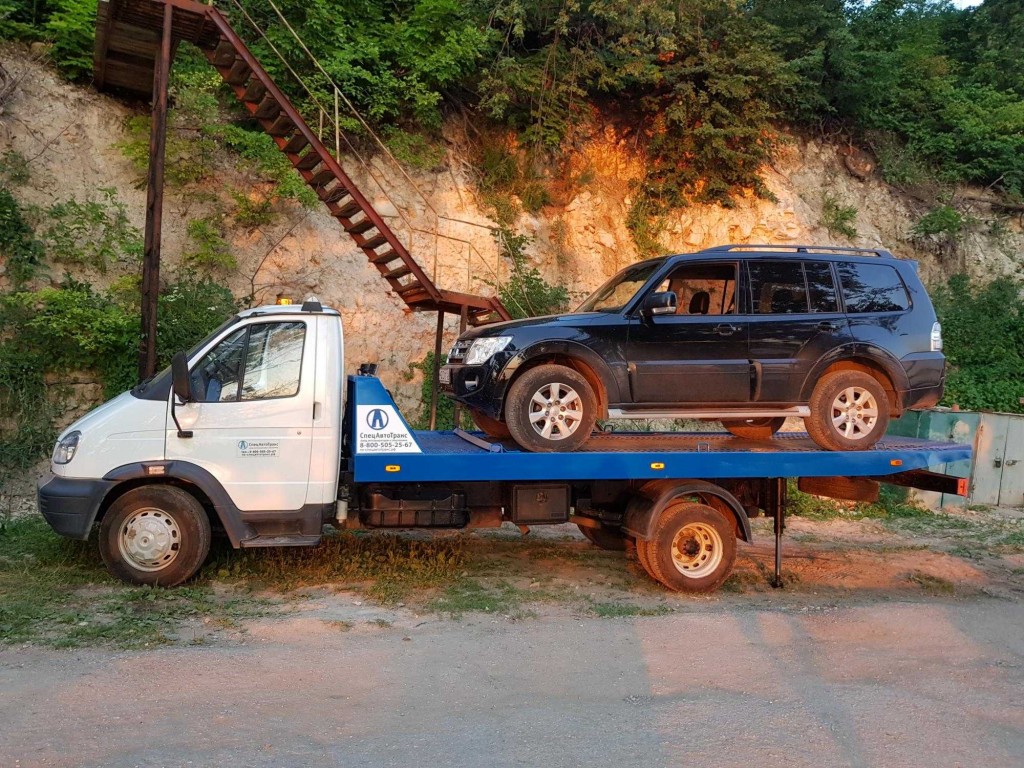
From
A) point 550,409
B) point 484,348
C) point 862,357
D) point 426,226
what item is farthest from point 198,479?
point 426,226

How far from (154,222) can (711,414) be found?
7483 millimetres

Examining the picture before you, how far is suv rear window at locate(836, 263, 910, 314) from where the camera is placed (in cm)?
806

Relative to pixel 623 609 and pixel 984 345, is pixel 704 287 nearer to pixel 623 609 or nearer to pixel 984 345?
pixel 623 609

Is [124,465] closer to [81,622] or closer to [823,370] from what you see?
[81,622]

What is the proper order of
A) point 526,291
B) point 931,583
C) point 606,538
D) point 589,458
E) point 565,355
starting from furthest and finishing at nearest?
point 526,291 < point 606,538 < point 931,583 < point 565,355 < point 589,458

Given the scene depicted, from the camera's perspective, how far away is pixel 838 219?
18.8 meters

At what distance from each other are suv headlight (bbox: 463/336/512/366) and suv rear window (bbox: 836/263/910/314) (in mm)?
3341

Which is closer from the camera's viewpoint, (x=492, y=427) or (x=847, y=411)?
(x=847, y=411)

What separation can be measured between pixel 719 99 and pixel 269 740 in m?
15.7

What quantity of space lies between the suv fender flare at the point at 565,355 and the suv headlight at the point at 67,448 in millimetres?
3543

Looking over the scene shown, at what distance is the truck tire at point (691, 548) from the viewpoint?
7.59 metres

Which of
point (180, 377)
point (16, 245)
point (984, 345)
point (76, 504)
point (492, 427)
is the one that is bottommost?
point (76, 504)

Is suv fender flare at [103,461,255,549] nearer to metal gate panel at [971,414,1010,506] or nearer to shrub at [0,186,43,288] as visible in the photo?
Result: shrub at [0,186,43,288]

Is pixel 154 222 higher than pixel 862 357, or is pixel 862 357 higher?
pixel 154 222
